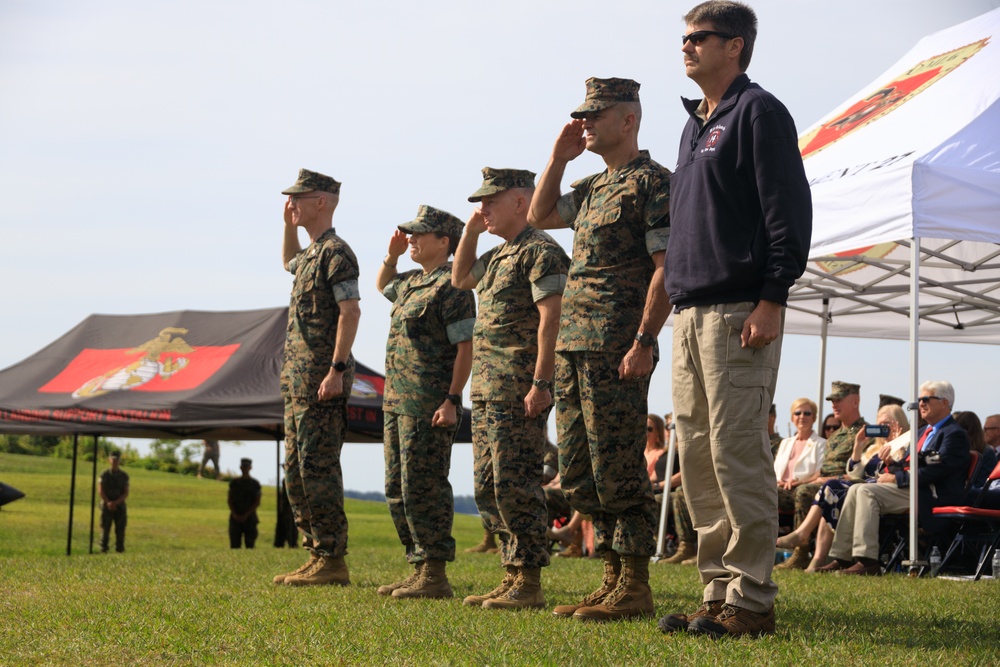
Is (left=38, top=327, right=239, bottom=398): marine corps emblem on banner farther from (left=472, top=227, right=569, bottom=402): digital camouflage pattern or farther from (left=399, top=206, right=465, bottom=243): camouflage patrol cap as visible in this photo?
(left=472, top=227, right=569, bottom=402): digital camouflage pattern

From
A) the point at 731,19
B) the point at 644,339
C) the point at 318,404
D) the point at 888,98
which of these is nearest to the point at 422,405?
the point at 318,404

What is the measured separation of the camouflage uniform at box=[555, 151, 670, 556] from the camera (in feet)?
15.3

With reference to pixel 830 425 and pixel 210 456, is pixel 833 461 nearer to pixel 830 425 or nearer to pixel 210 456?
pixel 830 425

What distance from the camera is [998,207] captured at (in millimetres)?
8000

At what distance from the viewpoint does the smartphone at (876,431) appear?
9.08m

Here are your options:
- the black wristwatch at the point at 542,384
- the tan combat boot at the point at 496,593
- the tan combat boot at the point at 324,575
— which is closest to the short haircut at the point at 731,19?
the black wristwatch at the point at 542,384

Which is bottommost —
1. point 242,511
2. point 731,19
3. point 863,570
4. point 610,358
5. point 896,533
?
point 242,511

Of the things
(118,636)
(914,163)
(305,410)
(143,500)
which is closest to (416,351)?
(305,410)

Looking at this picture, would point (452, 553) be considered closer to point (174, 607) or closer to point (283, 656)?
point (174, 607)

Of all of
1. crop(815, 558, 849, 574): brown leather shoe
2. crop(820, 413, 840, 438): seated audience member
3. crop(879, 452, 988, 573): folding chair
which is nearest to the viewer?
crop(879, 452, 988, 573): folding chair

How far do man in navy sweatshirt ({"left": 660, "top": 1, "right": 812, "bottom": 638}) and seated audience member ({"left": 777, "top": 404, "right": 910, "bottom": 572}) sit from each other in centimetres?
527

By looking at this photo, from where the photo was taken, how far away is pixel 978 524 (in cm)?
839

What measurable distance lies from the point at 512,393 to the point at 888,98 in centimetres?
650

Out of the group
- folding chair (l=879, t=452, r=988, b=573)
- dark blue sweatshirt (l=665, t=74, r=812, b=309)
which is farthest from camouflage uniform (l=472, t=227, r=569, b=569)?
folding chair (l=879, t=452, r=988, b=573)
